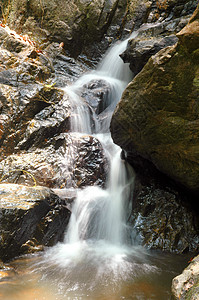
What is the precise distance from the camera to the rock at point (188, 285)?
5.61 feet

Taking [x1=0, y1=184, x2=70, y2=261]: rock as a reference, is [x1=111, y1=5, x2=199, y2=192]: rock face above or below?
above

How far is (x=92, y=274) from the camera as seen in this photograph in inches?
117

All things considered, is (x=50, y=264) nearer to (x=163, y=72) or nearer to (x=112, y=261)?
(x=112, y=261)

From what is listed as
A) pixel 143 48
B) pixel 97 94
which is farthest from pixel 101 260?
pixel 97 94

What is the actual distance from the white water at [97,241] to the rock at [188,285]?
1.01 meters

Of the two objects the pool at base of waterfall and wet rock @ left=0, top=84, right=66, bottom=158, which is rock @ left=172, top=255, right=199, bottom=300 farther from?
wet rock @ left=0, top=84, right=66, bottom=158

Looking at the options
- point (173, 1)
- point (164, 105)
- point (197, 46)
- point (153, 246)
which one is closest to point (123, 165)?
point (153, 246)

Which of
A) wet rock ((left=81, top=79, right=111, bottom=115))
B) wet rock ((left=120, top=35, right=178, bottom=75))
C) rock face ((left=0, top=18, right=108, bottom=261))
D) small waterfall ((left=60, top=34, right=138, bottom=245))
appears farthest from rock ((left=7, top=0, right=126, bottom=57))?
wet rock ((left=120, top=35, right=178, bottom=75))

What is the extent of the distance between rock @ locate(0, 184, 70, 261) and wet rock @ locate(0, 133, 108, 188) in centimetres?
137

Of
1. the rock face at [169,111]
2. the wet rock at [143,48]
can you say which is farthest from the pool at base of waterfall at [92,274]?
the wet rock at [143,48]

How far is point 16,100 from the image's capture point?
6.40m

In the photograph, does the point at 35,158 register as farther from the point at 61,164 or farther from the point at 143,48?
the point at 143,48

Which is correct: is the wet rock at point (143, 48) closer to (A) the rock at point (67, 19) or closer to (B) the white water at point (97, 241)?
(B) the white water at point (97, 241)

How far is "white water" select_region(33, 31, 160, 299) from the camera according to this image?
2840 mm
